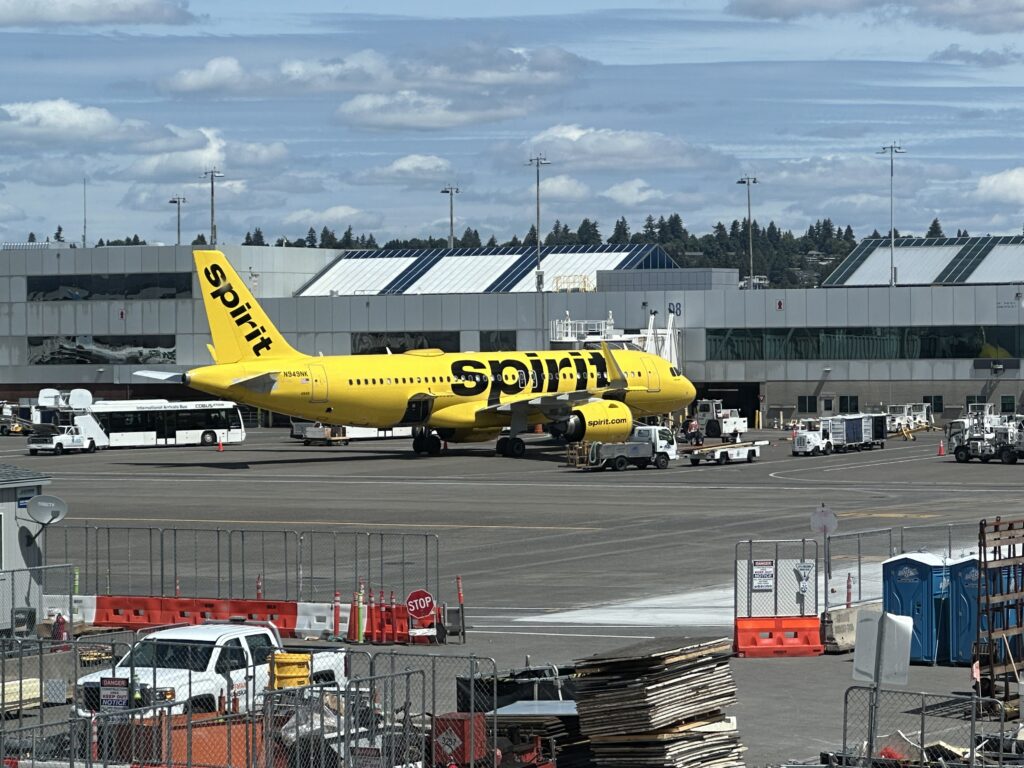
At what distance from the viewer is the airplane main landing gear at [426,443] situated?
8331 cm

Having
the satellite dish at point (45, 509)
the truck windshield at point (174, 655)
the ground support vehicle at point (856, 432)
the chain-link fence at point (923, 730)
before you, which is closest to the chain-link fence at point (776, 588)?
the chain-link fence at point (923, 730)

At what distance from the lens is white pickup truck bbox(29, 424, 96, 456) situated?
93.6 m

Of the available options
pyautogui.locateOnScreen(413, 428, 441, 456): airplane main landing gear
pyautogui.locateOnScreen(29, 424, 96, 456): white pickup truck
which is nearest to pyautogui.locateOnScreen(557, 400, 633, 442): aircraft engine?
pyautogui.locateOnScreen(413, 428, 441, 456): airplane main landing gear

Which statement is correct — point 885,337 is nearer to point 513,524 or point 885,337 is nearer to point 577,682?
point 513,524

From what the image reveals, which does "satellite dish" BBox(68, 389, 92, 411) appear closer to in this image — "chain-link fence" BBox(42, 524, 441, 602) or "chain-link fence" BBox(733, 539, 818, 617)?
"chain-link fence" BBox(42, 524, 441, 602)

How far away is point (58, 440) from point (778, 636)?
69.5 meters

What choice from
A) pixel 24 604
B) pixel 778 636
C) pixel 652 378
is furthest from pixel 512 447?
pixel 778 636

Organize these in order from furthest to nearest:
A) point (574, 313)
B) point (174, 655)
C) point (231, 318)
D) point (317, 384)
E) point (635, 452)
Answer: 1. point (574, 313)
2. point (317, 384)
3. point (231, 318)
4. point (635, 452)
5. point (174, 655)

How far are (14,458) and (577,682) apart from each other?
73497 mm

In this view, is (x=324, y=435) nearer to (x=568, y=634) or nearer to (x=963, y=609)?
(x=568, y=634)

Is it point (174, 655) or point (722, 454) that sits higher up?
point (722, 454)

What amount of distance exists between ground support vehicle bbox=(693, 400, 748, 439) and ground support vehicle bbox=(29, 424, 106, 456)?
3299cm

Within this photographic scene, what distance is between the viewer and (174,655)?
78.9ft

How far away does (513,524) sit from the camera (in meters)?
51.2
